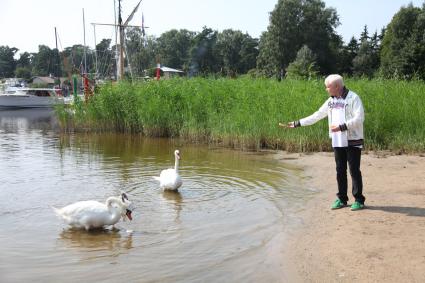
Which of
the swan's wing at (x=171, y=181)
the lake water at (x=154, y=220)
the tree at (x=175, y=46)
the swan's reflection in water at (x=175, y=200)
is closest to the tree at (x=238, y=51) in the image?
the tree at (x=175, y=46)

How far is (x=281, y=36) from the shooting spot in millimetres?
61969

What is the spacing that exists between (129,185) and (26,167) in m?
4.07

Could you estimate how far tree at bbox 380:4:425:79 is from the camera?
40.8 meters

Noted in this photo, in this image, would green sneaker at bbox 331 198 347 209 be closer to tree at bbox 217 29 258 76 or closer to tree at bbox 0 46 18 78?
tree at bbox 217 29 258 76

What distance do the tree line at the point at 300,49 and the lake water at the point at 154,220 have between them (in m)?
9.44

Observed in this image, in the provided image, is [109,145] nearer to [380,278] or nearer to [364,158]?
[364,158]

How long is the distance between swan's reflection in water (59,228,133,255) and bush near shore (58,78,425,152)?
8.42m

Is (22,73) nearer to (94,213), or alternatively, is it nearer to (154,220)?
(154,220)

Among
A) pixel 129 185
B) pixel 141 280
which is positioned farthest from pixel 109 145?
pixel 141 280

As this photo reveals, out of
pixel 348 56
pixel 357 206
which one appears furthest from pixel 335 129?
pixel 348 56

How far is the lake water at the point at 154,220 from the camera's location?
5781mm

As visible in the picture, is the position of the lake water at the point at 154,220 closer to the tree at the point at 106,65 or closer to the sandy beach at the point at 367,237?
the sandy beach at the point at 367,237

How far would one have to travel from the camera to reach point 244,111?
16484 mm

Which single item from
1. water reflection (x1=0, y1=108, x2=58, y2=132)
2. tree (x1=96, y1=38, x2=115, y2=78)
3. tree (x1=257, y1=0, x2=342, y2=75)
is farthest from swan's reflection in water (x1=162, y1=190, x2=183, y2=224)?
tree (x1=257, y1=0, x2=342, y2=75)
